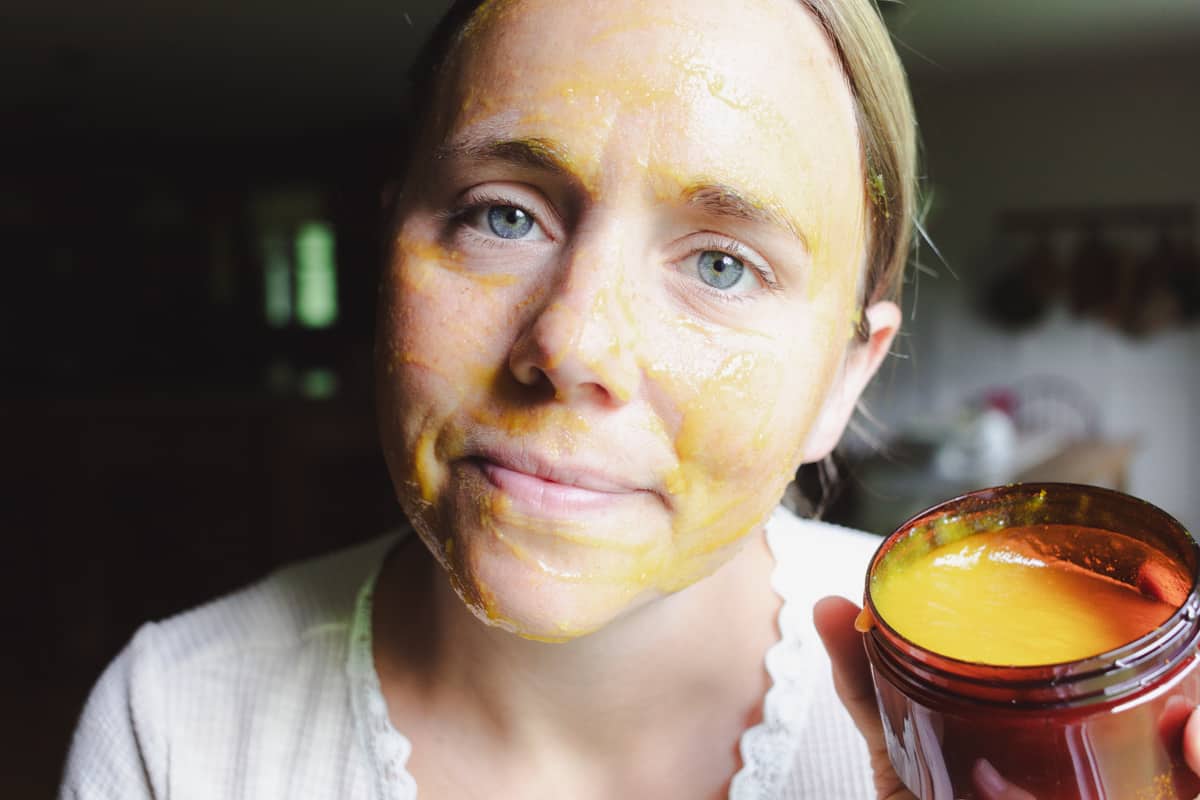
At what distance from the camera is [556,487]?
70 cm

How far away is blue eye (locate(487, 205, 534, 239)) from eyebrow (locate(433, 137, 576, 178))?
0.13ft

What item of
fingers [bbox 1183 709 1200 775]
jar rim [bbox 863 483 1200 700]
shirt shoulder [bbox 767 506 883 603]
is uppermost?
jar rim [bbox 863 483 1200 700]

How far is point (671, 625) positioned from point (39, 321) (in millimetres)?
6743

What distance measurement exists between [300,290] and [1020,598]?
24.2 feet

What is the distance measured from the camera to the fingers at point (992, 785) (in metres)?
0.54

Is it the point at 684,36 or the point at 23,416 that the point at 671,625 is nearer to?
the point at 684,36

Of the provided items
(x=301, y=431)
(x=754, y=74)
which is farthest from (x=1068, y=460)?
(x=754, y=74)

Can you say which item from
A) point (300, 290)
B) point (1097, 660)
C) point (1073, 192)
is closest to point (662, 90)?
point (1097, 660)

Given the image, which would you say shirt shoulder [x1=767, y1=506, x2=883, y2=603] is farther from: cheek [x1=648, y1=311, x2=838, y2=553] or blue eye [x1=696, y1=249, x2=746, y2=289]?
blue eye [x1=696, y1=249, x2=746, y2=289]

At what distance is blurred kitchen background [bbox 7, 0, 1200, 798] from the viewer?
371cm

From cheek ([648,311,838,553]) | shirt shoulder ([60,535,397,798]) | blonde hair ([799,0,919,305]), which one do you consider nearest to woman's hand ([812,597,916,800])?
cheek ([648,311,838,553])

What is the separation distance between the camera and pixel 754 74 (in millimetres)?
735

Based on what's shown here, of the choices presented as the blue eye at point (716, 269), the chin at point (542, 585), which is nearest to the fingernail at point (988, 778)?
the chin at point (542, 585)

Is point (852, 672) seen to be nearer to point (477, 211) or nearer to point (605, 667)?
point (605, 667)
